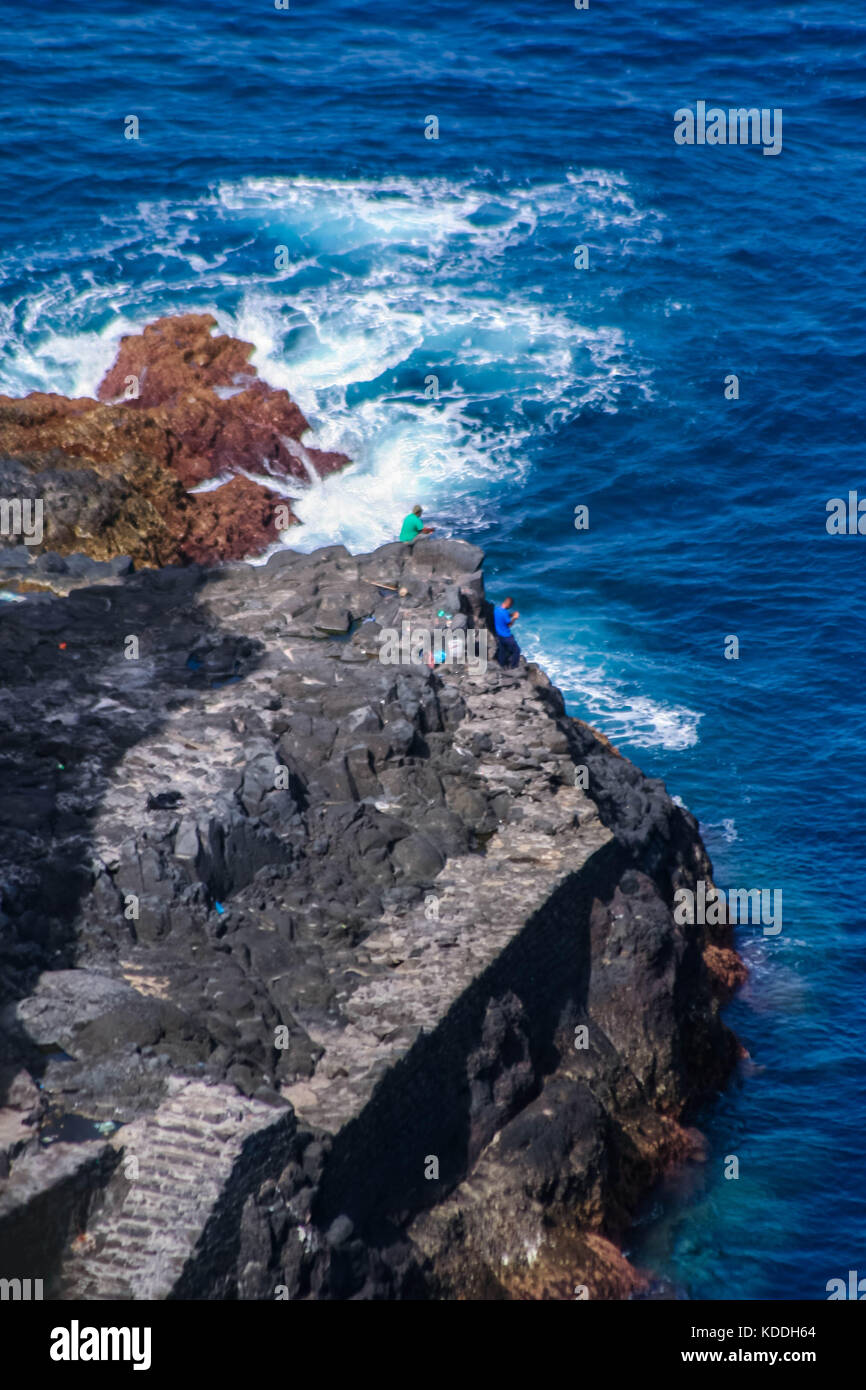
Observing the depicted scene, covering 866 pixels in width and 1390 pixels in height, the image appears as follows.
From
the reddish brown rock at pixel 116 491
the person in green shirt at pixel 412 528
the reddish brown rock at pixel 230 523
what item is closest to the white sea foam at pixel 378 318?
the reddish brown rock at pixel 230 523

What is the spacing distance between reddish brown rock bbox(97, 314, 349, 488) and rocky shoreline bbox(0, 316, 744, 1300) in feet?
36.5

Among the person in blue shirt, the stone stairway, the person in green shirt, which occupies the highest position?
the person in green shirt

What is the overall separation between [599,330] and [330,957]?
111 ft

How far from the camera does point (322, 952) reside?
71.6ft

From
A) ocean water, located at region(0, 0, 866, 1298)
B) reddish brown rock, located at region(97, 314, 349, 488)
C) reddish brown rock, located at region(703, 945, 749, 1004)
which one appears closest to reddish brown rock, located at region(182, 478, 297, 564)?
ocean water, located at region(0, 0, 866, 1298)

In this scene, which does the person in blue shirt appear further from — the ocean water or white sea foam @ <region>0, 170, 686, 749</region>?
white sea foam @ <region>0, 170, 686, 749</region>

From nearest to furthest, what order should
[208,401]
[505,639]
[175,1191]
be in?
[175,1191], [505,639], [208,401]

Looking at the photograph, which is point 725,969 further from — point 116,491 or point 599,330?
point 599,330

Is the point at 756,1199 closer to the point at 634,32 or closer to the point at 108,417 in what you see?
the point at 108,417

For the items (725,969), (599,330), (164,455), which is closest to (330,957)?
(725,969)

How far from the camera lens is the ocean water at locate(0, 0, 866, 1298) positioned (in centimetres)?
3033

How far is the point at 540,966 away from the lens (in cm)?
2327
